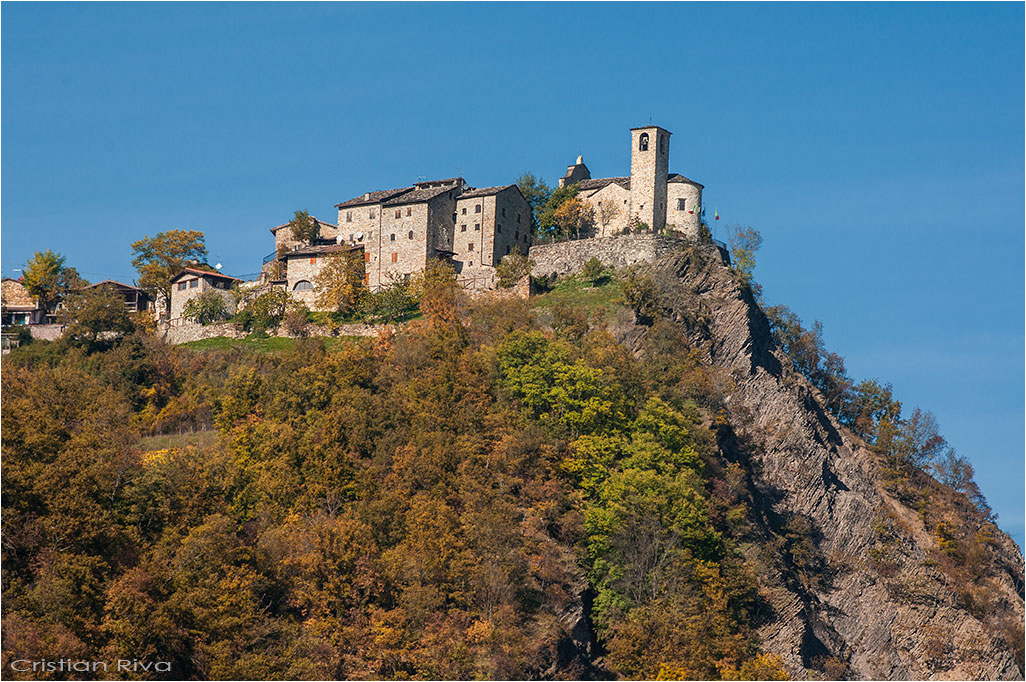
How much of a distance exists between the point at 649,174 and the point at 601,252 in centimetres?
702

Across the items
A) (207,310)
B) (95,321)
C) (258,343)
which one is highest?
(207,310)

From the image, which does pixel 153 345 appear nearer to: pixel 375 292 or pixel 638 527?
pixel 375 292

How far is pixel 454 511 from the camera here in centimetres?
7056

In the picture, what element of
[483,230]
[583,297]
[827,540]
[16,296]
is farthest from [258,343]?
[827,540]

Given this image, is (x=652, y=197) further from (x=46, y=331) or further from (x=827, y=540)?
(x=46, y=331)

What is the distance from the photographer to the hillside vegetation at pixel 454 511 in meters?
62.4

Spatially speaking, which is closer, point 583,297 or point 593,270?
point 583,297

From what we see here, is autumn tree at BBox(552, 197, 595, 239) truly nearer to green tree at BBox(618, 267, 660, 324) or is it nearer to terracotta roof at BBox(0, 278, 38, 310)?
green tree at BBox(618, 267, 660, 324)

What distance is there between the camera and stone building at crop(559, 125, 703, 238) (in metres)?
99.4

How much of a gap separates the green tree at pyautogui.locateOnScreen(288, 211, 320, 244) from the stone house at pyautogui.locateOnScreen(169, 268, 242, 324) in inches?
221

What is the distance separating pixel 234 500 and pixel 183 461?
3043 mm

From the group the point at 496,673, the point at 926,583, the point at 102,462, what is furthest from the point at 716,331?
the point at 102,462

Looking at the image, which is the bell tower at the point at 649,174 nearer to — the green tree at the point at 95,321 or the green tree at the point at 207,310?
the green tree at the point at 207,310

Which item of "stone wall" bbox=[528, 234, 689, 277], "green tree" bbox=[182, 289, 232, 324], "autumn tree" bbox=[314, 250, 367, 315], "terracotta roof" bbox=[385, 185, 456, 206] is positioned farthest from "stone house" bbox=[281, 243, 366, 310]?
"stone wall" bbox=[528, 234, 689, 277]
